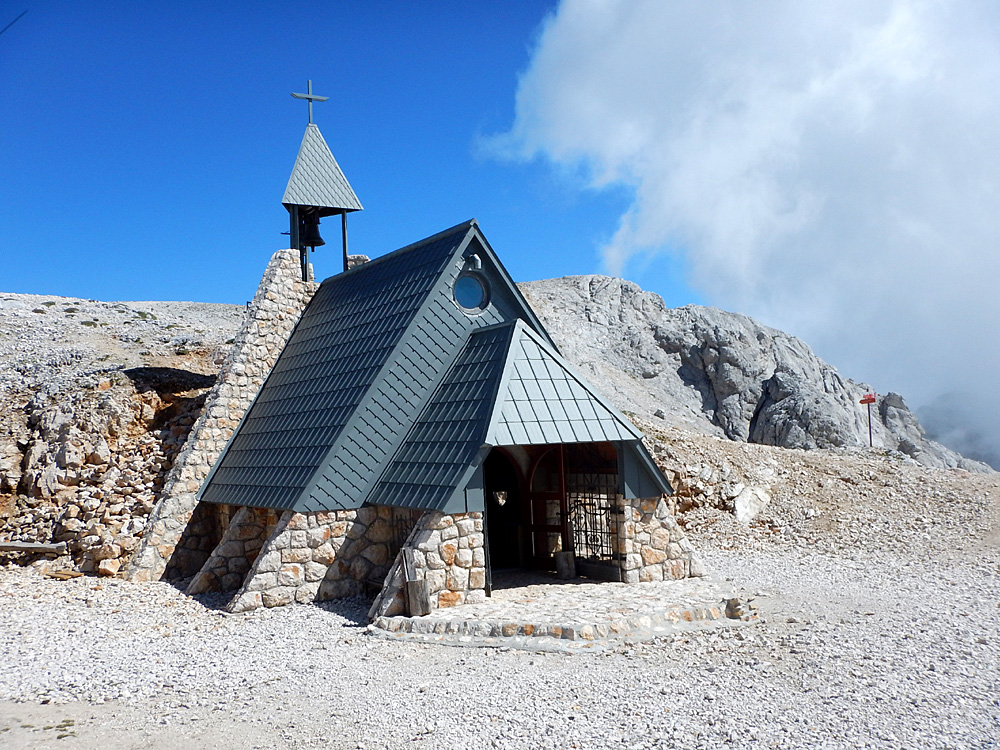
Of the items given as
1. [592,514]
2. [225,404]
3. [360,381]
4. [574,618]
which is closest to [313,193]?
[225,404]

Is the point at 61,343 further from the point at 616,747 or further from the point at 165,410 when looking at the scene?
the point at 616,747

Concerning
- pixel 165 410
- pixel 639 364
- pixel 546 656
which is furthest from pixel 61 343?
pixel 639 364

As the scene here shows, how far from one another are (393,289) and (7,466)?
33.1ft

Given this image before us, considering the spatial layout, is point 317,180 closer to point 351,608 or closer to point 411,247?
point 411,247

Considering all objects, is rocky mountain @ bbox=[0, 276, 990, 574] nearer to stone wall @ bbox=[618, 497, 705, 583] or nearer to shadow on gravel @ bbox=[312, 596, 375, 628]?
shadow on gravel @ bbox=[312, 596, 375, 628]

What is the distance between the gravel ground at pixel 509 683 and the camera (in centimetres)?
681

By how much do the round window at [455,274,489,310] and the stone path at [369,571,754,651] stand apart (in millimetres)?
5252

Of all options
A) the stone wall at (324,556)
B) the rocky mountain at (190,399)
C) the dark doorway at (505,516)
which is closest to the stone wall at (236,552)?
the stone wall at (324,556)

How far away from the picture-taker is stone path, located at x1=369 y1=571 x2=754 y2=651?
938 cm

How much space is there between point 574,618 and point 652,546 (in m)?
2.90

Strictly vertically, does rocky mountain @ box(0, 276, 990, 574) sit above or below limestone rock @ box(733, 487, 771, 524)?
above

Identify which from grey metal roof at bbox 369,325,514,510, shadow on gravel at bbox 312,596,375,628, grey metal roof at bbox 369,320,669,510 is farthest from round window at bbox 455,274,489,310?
shadow on gravel at bbox 312,596,375,628

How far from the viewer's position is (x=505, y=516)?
14859 millimetres

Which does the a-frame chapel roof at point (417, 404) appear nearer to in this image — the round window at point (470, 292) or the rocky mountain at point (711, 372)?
the round window at point (470, 292)
